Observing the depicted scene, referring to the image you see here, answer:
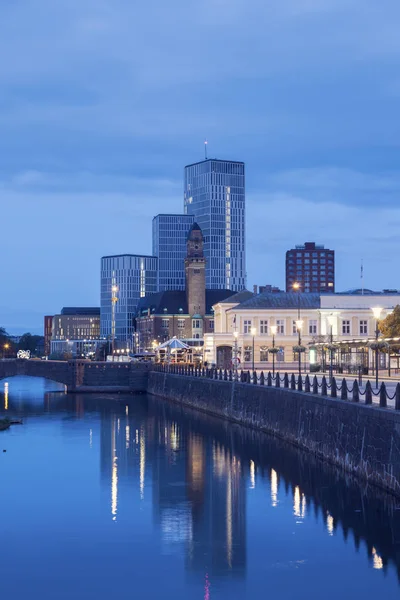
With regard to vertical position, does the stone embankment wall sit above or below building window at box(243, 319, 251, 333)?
below

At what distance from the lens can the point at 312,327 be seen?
12775 cm

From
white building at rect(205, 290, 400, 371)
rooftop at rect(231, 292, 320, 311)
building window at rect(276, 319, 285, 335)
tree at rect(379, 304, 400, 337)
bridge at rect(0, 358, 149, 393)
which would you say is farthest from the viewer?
rooftop at rect(231, 292, 320, 311)

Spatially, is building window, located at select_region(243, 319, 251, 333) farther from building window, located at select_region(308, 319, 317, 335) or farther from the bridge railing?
the bridge railing

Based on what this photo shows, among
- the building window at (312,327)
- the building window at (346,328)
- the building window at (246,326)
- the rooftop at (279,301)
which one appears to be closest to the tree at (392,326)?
the building window at (346,328)

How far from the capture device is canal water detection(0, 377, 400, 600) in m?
27.0

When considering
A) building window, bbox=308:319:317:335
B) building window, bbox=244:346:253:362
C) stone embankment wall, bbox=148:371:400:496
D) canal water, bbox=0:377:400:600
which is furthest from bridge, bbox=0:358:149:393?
canal water, bbox=0:377:400:600

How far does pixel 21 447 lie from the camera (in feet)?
194

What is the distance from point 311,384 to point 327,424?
44.2 ft

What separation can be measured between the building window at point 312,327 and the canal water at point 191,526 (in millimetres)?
70007

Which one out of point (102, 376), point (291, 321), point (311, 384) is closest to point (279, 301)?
point (291, 321)

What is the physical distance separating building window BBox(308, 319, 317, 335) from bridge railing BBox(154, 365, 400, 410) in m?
20.6

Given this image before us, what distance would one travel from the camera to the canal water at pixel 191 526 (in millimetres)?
26969

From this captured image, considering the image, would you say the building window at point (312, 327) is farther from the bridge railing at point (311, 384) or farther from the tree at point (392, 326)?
the tree at point (392, 326)

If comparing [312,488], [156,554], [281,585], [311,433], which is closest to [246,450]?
[311,433]
